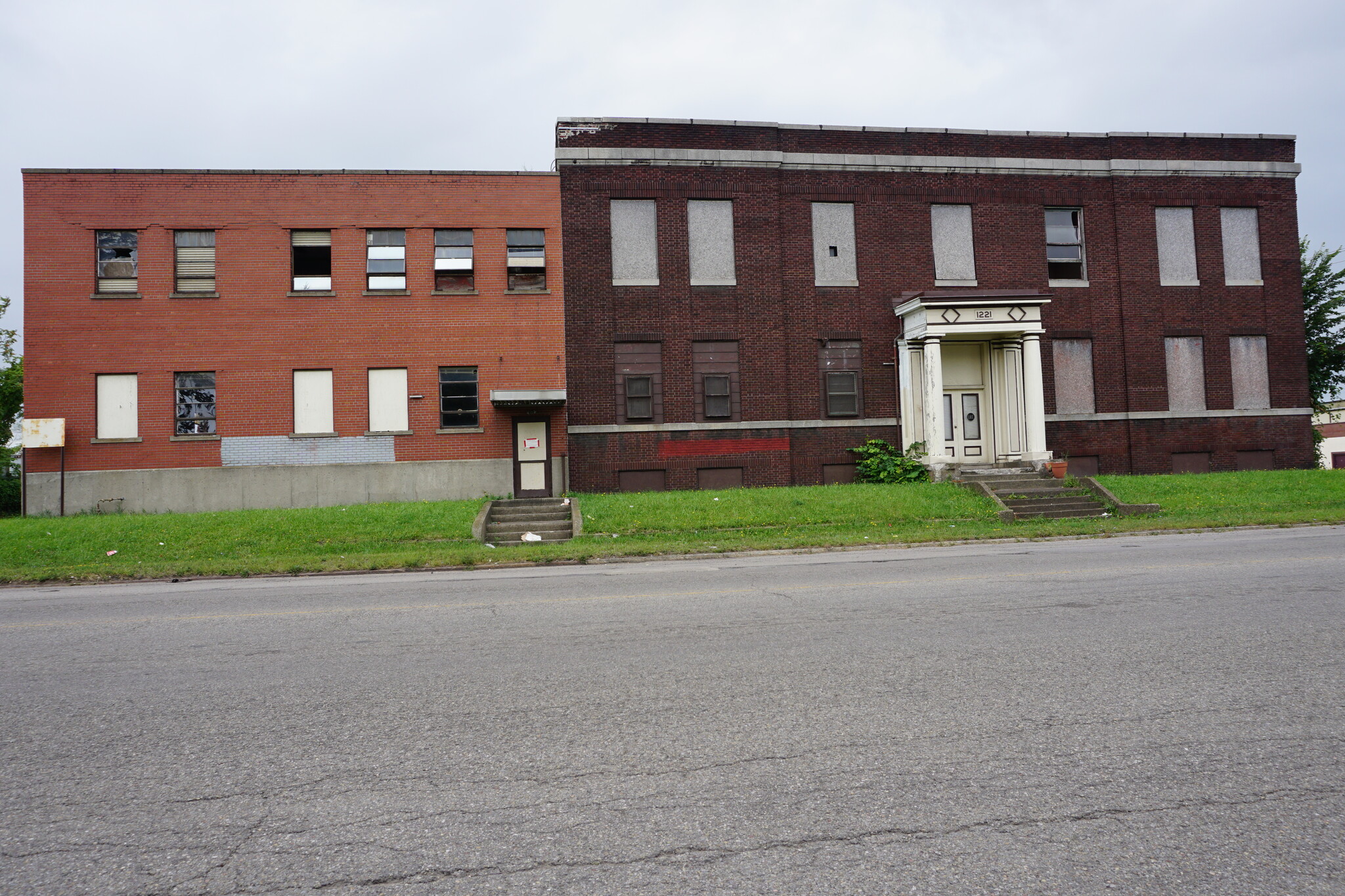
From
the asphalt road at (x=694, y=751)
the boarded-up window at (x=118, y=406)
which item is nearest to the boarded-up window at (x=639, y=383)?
the boarded-up window at (x=118, y=406)

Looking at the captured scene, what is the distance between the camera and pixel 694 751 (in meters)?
4.13

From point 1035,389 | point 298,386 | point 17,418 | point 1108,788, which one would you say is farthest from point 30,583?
point 17,418

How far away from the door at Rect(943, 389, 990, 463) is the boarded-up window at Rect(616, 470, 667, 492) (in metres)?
8.37

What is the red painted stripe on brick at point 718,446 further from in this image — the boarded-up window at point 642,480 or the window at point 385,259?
the window at point 385,259

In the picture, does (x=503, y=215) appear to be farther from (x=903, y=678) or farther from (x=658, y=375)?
(x=903, y=678)

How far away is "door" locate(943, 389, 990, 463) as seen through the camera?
2542 cm

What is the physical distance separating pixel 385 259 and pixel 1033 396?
18.3m

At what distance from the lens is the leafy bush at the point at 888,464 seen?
23.7 meters

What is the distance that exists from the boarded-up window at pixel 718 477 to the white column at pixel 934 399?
5293 millimetres

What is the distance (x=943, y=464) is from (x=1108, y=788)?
20.4 meters

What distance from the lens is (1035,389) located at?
2412cm

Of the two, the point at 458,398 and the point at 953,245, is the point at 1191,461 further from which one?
the point at 458,398

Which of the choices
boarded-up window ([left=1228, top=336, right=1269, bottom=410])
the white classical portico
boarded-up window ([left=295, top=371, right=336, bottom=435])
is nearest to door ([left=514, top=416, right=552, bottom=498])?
boarded-up window ([left=295, top=371, right=336, bottom=435])

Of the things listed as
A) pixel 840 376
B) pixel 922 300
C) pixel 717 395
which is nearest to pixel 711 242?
pixel 717 395
